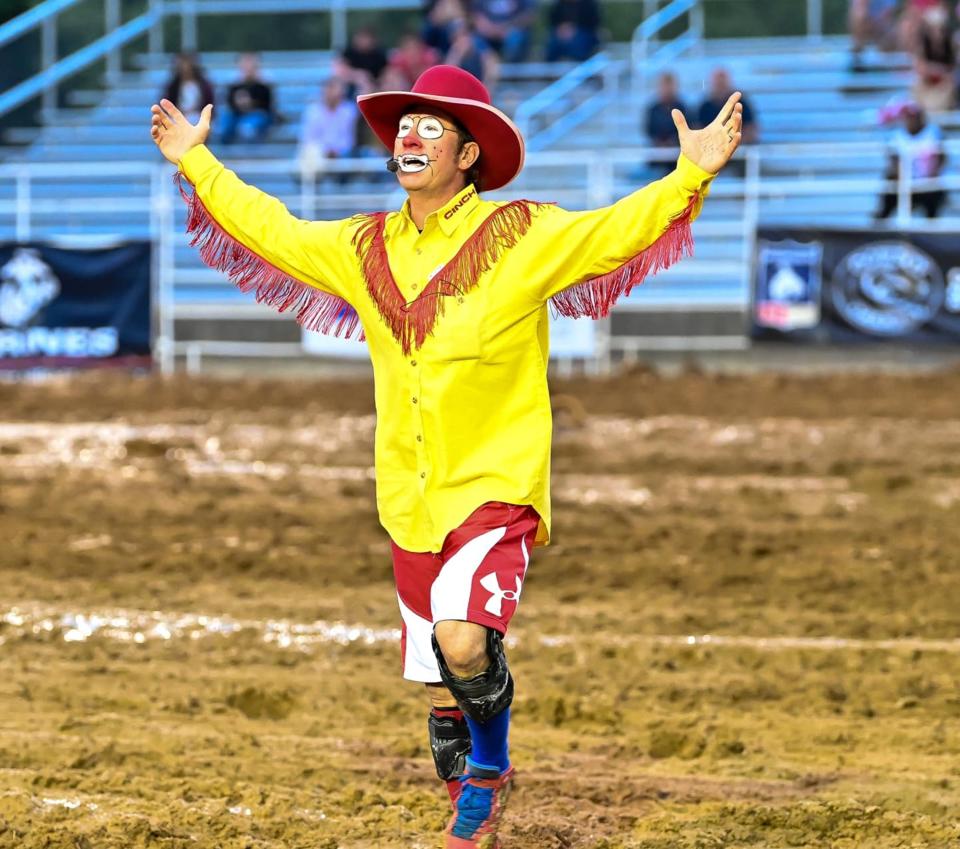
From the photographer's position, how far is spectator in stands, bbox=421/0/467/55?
Answer: 68.8ft

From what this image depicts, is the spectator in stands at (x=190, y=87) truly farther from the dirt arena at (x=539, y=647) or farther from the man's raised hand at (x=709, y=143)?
the man's raised hand at (x=709, y=143)

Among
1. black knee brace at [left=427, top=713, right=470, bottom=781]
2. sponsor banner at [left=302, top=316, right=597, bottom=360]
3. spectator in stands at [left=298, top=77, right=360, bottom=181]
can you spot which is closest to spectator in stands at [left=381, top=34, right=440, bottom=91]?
spectator in stands at [left=298, top=77, right=360, bottom=181]

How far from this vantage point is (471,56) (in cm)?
2002

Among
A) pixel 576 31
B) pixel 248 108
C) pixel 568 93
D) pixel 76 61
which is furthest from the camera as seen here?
pixel 76 61

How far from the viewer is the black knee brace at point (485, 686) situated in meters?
4.28

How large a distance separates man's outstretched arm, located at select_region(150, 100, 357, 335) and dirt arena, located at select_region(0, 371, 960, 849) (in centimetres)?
148

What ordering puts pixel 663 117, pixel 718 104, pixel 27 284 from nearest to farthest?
pixel 27 284 < pixel 718 104 < pixel 663 117

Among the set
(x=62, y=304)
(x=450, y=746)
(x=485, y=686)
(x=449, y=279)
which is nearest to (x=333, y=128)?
(x=62, y=304)

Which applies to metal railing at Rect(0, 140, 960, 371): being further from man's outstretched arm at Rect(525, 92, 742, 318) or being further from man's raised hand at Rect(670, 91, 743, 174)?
man's raised hand at Rect(670, 91, 743, 174)

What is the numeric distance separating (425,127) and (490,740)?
5.45 feet

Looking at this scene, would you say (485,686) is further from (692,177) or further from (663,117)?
(663,117)

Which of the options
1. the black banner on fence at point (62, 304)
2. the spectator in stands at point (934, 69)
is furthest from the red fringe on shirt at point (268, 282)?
the spectator in stands at point (934, 69)

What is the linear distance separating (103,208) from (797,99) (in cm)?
867

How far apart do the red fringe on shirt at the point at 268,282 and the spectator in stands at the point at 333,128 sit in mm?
14354
